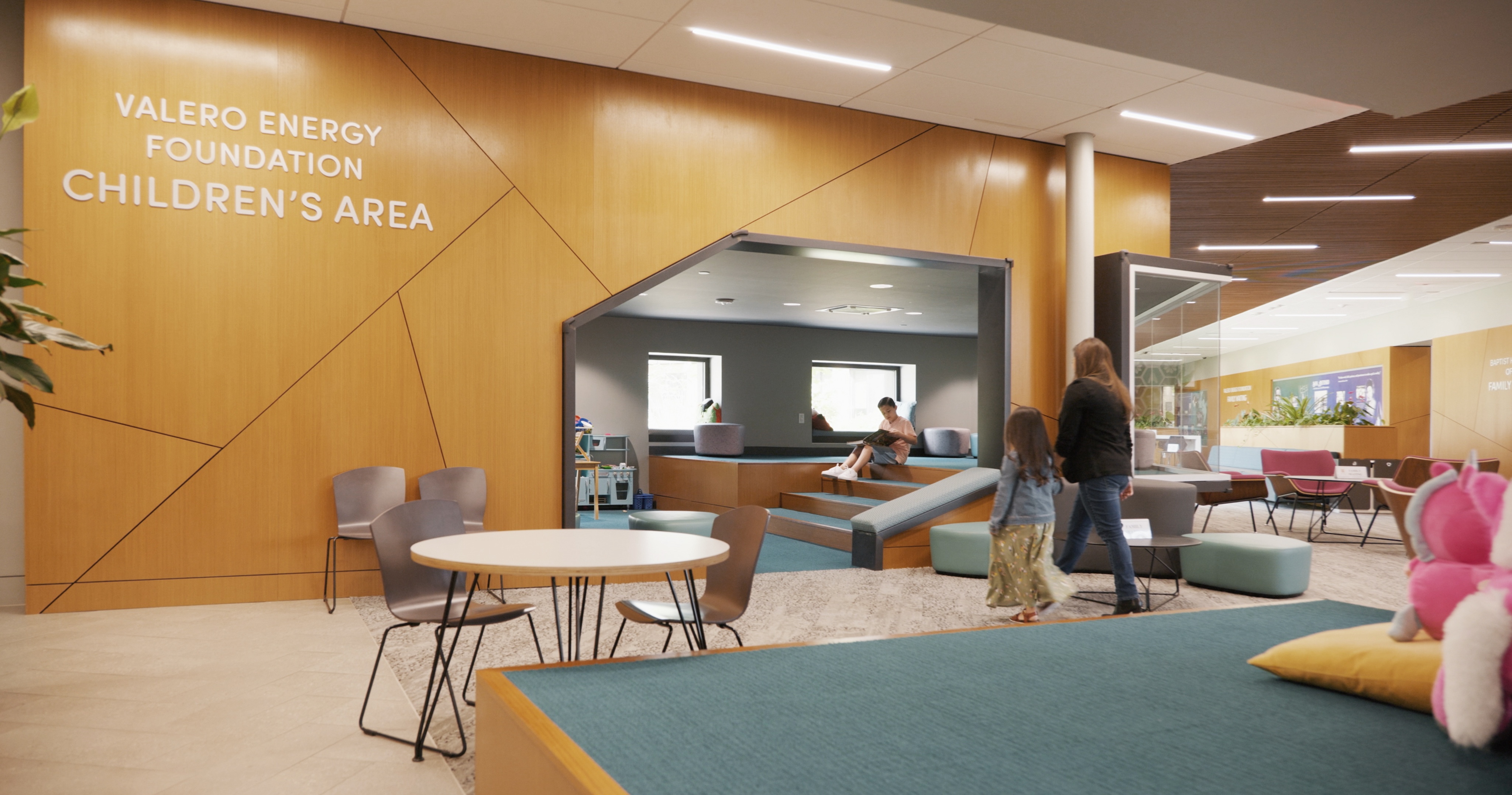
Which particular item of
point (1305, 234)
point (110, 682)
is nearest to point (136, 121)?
point (110, 682)

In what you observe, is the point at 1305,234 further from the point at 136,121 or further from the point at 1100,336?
the point at 136,121

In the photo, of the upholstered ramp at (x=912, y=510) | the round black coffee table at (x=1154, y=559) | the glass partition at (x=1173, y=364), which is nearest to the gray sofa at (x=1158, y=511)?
the round black coffee table at (x=1154, y=559)

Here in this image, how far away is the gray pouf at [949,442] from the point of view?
14211 mm

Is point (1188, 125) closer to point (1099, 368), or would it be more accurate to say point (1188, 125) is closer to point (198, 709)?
point (1099, 368)

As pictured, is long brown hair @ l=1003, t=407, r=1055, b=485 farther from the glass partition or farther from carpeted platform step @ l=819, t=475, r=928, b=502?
carpeted platform step @ l=819, t=475, r=928, b=502

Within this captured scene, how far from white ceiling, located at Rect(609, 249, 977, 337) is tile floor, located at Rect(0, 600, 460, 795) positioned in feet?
14.1

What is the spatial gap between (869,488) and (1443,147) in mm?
5630

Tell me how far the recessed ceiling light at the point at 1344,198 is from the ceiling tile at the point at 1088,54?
371cm

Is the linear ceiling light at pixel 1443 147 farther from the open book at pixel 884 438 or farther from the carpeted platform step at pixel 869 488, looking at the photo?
the open book at pixel 884 438

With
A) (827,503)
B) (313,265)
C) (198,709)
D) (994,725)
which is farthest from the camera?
(827,503)

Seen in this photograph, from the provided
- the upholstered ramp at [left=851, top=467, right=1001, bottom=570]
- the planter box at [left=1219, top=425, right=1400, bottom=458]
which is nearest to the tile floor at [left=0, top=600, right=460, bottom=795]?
the upholstered ramp at [left=851, top=467, right=1001, bottom=570]

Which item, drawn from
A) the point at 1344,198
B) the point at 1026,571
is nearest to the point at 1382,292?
the point at 1344,198

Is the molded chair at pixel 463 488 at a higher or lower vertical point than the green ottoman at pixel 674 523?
higher

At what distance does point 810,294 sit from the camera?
11.0 metres
